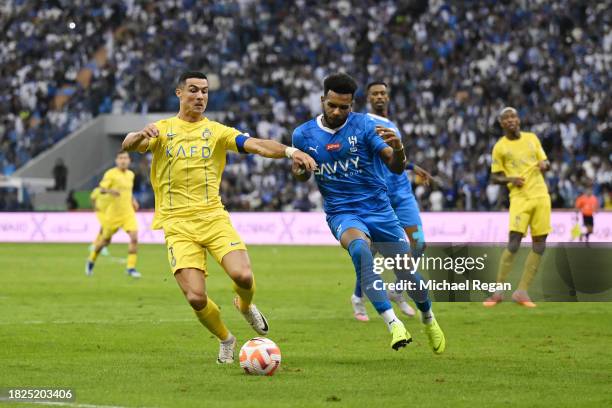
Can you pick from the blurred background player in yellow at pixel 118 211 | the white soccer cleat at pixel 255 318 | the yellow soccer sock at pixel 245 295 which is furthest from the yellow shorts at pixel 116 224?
the yellow soccer sock at pixel 245 295

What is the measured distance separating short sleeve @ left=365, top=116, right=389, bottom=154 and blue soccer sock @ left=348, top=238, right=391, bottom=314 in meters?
0.87

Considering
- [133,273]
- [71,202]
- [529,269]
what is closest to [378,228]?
[529,269]

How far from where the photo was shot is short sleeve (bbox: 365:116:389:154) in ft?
34.6

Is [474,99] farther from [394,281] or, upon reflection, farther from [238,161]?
[394,281]

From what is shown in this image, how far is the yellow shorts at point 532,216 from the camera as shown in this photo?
16.0 metres

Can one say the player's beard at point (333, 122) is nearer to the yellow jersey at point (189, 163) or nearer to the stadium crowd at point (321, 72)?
the yellow jersey at point (189, 163)

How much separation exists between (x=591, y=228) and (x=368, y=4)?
17.1 m

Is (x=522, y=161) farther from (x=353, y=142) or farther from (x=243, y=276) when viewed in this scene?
(x=243, y=276)

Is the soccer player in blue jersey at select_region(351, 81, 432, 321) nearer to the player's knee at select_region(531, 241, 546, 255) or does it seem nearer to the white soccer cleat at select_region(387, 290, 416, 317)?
the white soccer cleat at select_region(387, 290, 416, 317)

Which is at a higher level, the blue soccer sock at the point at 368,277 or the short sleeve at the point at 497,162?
the short sleeve at the point at 497,162

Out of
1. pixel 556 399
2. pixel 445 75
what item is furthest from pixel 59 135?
pixel 556 399

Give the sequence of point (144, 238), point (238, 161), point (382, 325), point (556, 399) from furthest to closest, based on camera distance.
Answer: point (238, 161) < point (144, 238) < point (382, 325) < point (556, 399)

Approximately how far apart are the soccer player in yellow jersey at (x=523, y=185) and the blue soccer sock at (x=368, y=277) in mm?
6031

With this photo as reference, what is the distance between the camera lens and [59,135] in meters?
45.9
